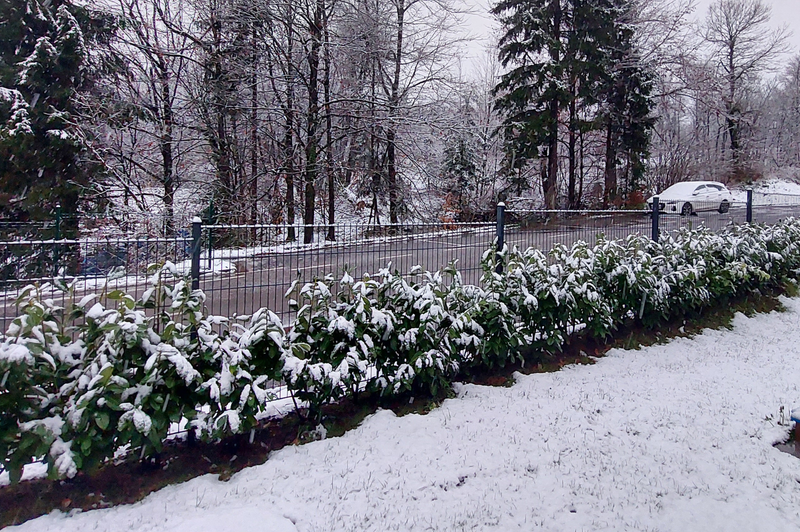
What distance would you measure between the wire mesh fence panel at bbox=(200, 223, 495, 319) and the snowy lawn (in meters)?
1.34

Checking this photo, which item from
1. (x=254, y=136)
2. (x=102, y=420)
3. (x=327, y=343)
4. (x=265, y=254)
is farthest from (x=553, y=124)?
(x=102, y=420)

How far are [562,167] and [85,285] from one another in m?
26.1

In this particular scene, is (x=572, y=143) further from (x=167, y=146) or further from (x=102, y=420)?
(x=102, y=420)

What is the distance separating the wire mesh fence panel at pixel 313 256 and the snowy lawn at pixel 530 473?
1.34m

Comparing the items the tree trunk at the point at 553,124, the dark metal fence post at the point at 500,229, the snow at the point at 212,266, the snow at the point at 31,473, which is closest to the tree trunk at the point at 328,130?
the dark metal fence post at the point at 500,229

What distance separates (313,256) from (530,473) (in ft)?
8.56

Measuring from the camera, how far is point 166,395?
2875 mm

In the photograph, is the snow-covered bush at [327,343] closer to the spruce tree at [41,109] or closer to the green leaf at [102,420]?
the green leaf at [102,420]

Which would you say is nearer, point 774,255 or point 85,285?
point 85,285

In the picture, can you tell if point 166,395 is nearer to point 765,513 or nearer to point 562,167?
point 765,513

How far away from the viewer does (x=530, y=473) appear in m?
3.04

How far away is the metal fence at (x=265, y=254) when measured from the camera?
394 cm

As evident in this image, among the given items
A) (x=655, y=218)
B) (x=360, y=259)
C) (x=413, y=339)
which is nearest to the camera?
(x=413, y=339)

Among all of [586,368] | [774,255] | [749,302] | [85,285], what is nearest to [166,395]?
[85,285]
